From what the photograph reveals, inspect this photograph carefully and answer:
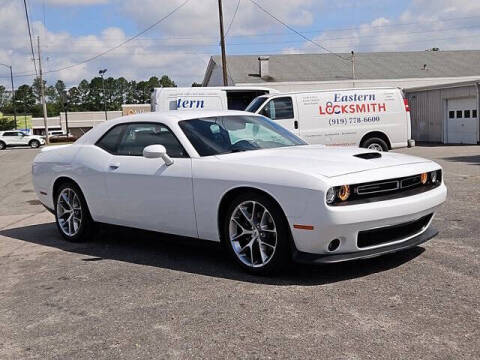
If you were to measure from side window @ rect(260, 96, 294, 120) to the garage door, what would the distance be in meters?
15.1

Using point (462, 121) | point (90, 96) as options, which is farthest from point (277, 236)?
point (90, 96)

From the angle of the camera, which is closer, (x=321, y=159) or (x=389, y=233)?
(x=389, y=233)

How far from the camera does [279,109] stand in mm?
14703

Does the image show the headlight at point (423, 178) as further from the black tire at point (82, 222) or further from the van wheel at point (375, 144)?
the van wheel at point (375, 144)

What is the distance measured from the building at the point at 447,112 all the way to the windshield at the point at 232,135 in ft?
74.4

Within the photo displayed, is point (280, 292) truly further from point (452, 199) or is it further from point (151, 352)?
point (452, 199)

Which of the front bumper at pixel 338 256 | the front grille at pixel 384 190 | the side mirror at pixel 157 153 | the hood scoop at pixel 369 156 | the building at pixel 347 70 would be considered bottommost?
the front bumper at pixel 338 256

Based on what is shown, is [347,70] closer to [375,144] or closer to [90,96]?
[375,144]

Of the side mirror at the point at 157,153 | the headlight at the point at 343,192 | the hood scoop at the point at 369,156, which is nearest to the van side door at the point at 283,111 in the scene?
the side mirror at the point at 157,153

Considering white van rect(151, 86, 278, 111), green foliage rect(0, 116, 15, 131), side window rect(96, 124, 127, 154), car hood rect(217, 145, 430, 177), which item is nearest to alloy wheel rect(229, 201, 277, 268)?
car hood rect(217, 145, 430, 177)

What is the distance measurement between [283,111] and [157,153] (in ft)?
31.5

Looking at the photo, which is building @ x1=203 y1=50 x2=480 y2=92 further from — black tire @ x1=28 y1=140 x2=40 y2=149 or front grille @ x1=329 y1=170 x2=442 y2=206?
front grille @ x1=329 y1=170 x2=442 y2=206

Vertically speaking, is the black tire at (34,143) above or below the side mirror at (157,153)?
below

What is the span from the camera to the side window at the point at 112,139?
6301mm
